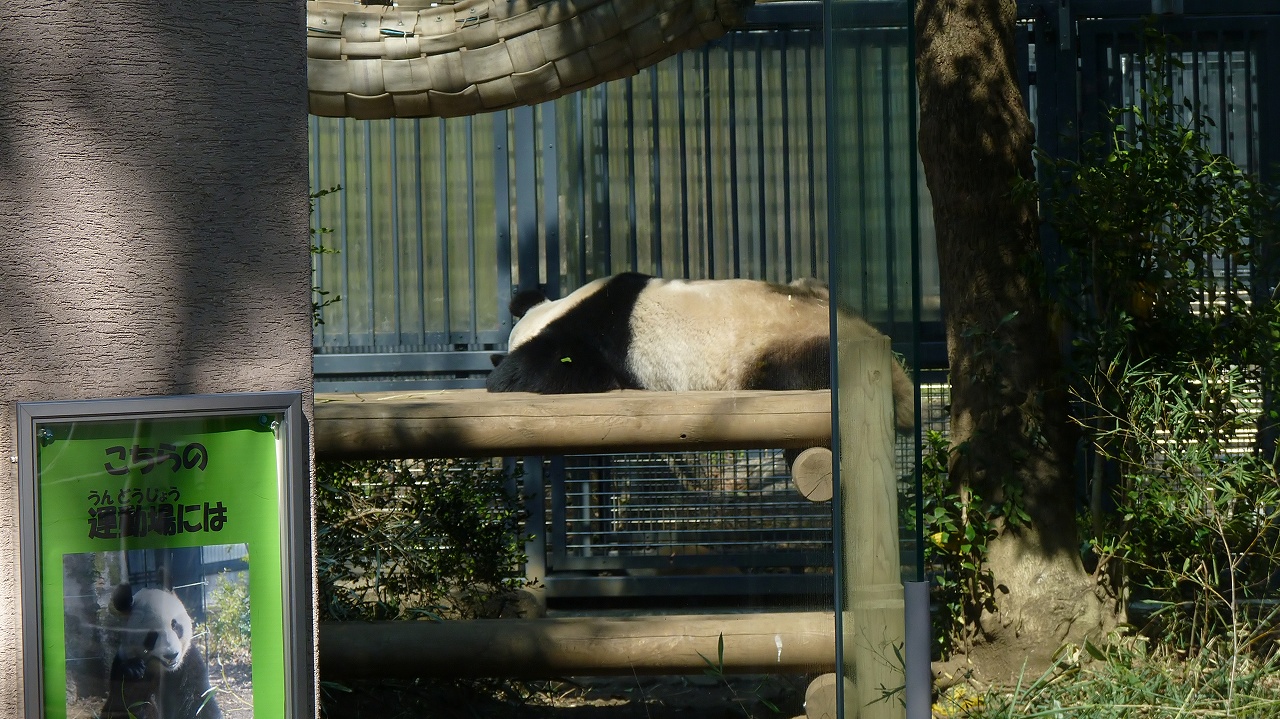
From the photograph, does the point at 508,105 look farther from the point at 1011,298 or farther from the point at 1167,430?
the point at 1167,430

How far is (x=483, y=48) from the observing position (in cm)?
335

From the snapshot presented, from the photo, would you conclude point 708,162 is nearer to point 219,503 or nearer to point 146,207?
point 146,207

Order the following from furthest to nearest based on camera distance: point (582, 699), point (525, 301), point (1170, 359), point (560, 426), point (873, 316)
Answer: point (525, 301)
point (582, 699)
point (1170, 359)
point (560, 426)
point (873, 316)

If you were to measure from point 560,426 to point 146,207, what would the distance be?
4.75 feet

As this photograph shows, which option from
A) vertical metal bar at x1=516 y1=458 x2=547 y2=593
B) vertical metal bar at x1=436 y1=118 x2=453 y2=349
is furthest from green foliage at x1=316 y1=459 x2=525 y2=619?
vertical metal bar at x1=436 y1=118 x2=453 y2=349

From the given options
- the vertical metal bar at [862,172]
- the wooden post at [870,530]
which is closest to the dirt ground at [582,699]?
the wooden post at [870,530]

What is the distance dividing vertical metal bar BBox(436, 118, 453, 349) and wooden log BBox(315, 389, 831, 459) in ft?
7.32

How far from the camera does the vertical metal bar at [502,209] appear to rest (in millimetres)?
5141

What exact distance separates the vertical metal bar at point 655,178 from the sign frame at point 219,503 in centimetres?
351

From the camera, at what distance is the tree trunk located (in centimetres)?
391

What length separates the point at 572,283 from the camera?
5129 millimetres

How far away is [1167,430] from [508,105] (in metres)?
2.42

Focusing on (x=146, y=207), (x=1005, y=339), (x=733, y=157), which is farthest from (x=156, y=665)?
(x=733, y=157)

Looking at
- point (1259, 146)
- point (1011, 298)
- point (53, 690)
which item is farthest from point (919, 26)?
point (53, 690)
